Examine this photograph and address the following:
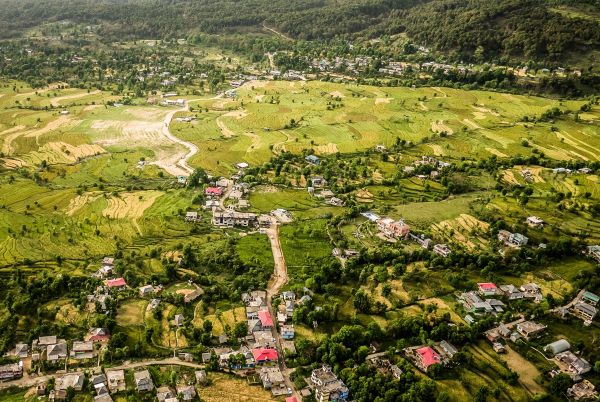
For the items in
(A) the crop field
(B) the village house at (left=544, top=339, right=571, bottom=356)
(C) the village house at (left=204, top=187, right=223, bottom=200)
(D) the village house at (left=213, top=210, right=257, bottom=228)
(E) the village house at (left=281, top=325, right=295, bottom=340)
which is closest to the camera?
(B) the village house at (left=544, top=339, right=571, bottom=356)

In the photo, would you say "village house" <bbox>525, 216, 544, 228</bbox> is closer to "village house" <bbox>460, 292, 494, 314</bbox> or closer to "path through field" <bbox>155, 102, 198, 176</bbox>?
"village house" <bbox>460, 292, 494, 314</bbox>

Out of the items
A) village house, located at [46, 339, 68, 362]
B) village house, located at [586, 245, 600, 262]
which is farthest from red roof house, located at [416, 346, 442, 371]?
village house, located at [46, 339, 68, 362]

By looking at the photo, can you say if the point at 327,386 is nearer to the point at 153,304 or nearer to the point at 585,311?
the point at 153,304

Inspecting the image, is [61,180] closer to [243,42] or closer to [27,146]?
[27,146]

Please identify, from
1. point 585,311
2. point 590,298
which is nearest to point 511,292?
point 585,311

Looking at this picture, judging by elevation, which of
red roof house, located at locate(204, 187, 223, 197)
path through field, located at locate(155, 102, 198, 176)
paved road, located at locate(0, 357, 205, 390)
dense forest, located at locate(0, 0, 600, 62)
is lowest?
paved road, located at locate(0, 357, 205, 390)
